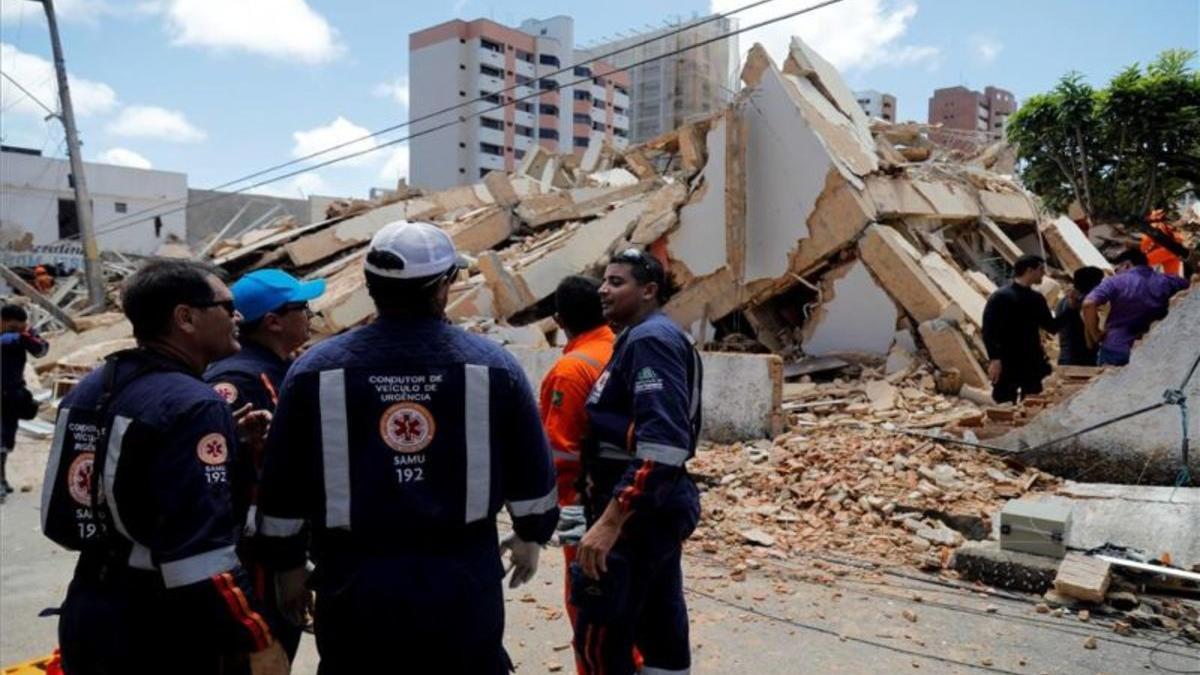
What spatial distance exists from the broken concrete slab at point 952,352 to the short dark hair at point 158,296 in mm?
7611

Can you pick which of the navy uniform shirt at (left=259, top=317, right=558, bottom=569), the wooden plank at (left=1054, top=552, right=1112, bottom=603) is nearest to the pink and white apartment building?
the wooden plank at (left=1054, top=552, right=1112, bottom=603)

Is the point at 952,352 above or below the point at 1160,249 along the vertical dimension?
below

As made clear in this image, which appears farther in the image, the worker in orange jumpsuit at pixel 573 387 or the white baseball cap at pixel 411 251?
the worker in orange jumpsuit at pixel 573 387

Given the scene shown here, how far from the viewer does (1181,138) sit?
750 centimetres

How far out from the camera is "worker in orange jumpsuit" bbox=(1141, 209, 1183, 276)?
26.9 feet

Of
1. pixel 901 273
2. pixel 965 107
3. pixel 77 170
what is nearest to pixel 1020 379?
pixel 901 273

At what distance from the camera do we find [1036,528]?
4.51 meters

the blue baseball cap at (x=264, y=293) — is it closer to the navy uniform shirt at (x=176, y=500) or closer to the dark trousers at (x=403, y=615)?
the navy uniform shirt at (x=176, y=500)

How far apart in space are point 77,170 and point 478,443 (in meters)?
19.2

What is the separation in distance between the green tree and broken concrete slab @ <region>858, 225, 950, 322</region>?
1.43 metres

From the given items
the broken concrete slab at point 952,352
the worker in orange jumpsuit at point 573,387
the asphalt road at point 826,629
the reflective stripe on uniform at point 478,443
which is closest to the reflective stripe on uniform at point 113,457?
the reflective stripe on uniform at point 478,443

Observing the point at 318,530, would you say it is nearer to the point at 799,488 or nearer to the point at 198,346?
the point at 198,346

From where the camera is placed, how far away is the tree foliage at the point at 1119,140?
7.37 m

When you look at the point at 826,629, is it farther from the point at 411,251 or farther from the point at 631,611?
A: the point at 411,251
